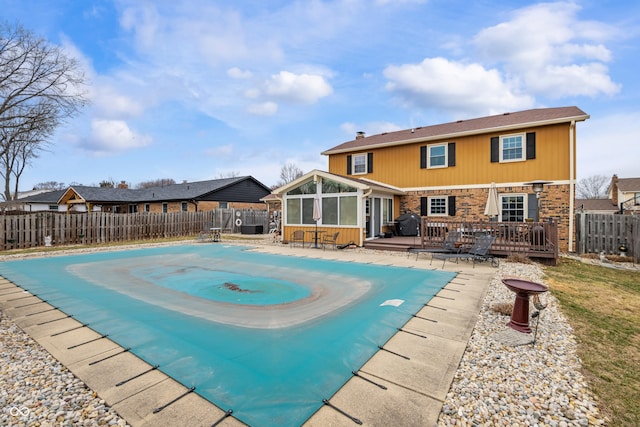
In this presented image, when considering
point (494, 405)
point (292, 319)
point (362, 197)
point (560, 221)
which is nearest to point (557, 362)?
point (494, 405)

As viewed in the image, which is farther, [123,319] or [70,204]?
[70,204]

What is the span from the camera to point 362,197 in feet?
43.6

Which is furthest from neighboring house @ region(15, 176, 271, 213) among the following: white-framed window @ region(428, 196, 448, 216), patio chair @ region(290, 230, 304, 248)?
white-framed window @ region(428, 196, 448, 216)

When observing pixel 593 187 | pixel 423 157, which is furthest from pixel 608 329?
pixel 593 187

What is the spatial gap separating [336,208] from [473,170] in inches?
286

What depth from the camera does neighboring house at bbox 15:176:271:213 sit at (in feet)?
85.4

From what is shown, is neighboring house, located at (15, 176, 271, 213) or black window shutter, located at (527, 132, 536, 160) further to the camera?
neighboring house, located at (15, 176, 271, 213)

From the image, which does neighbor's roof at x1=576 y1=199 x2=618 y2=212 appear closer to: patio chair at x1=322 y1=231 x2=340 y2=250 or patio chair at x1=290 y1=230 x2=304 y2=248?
patio chair at x1=322 y1=231 x2=340 y2=250

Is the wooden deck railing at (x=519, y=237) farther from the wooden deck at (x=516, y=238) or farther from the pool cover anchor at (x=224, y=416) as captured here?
the pool cover anchor at (x=224, y=416)

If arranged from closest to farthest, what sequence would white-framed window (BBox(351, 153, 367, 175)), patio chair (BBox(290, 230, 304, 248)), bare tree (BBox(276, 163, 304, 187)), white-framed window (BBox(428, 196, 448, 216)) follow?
patio chair (BBox(290, 230, 304, 248)), white-framed window (BBox(428, 196, 448, 216)), white-framed window (BBox(351, 153, 367, 175)), bare tree (BBox(276, 163, 304, 187))

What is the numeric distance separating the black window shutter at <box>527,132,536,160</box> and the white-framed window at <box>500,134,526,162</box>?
19 cm

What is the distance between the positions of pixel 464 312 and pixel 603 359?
1.78 meters

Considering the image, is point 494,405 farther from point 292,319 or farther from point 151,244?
point 151,244

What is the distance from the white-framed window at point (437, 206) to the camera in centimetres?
1542
